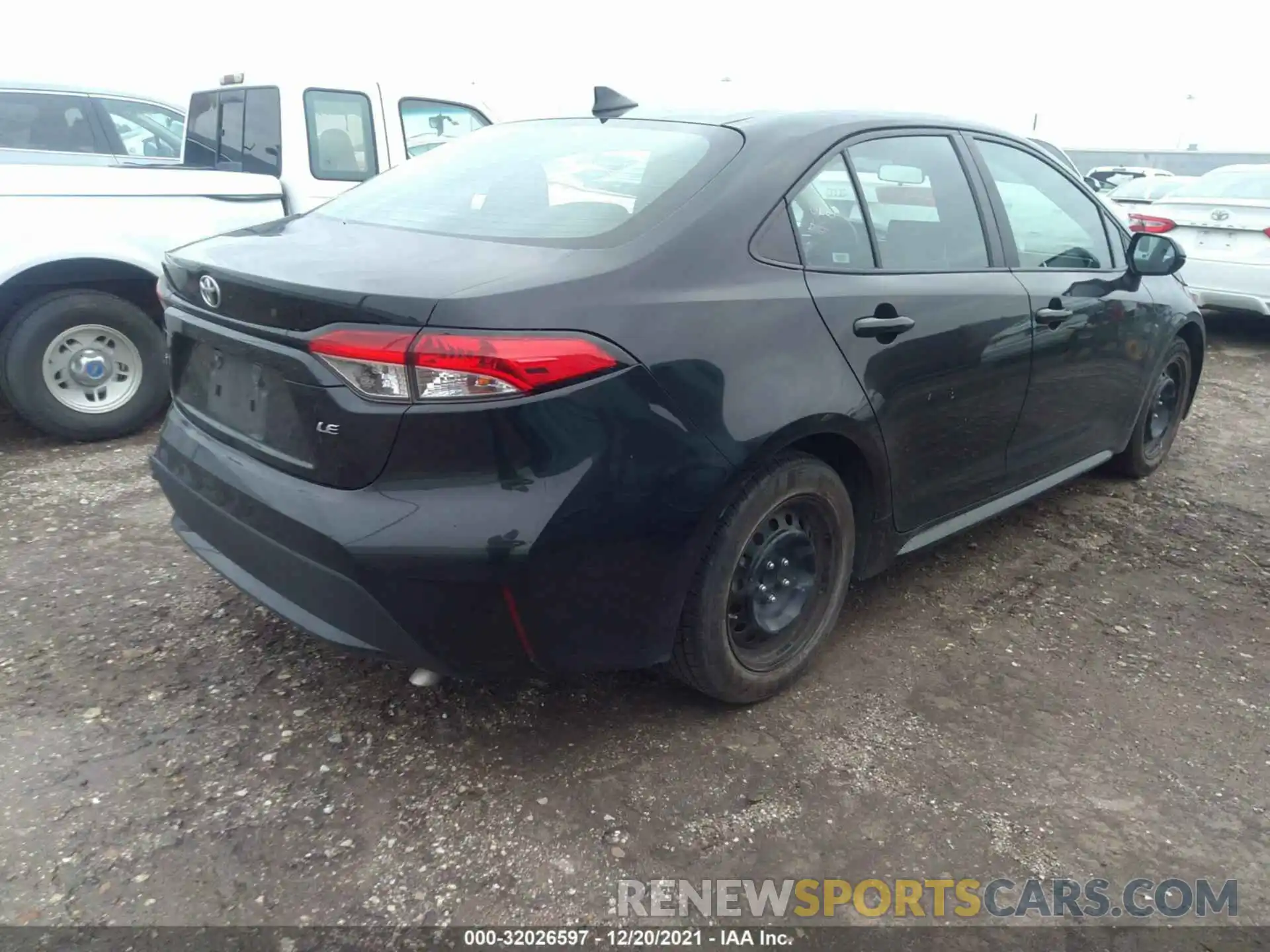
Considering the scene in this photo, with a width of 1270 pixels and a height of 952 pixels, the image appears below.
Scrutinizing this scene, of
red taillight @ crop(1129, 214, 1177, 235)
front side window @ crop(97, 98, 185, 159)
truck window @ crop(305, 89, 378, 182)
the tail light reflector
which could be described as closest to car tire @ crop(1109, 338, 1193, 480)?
the tail light reflector

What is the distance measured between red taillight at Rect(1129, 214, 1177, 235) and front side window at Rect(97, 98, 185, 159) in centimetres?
766

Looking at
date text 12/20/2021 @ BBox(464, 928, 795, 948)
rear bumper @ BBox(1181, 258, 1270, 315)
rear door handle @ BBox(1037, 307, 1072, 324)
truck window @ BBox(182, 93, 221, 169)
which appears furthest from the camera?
rear bumper @ BBox(1181, 258, 1270, 315)

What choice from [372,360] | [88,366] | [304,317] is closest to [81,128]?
[88,366]

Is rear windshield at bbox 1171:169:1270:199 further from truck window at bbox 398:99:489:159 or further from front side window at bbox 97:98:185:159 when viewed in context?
front side window at bbox 97:98:185:159

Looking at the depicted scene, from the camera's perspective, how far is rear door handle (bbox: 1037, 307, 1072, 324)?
3350 millimetres

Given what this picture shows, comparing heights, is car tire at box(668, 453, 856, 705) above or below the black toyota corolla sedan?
below

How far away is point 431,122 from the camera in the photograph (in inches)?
249

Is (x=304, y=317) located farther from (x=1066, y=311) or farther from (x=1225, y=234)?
(x=1225, y=234)

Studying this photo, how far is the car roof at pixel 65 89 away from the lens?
6633 millimetres

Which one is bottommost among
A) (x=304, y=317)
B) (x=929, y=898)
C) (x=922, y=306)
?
(x=929, y=898)

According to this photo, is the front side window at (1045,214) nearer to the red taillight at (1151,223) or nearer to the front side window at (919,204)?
the front side window at (919,204)

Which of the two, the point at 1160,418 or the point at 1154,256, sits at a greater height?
the point at 1154,256

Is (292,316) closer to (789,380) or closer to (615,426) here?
(615,426)

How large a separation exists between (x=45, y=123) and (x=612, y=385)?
653 cm
